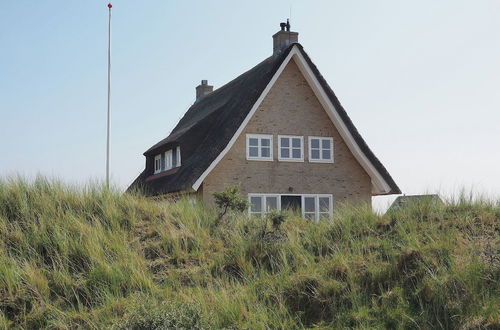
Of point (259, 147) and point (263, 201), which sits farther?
point (259, 147)

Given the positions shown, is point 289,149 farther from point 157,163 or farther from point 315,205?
point 157,163

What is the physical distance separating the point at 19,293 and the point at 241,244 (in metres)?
3.79

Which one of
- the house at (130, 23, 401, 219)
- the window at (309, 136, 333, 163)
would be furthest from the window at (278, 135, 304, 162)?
the window at (309, 136, 333, 163)

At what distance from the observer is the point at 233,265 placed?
33.6 feet

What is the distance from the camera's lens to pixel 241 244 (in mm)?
10711

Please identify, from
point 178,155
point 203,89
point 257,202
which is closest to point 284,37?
point 178,155

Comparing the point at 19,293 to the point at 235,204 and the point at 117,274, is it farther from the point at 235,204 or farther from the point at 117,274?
the point at 235,204

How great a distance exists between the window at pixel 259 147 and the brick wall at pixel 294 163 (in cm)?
16

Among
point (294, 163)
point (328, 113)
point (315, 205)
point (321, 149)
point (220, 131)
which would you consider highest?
point (328, 113)

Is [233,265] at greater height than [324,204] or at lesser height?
lesser

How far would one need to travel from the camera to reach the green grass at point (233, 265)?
806 cm

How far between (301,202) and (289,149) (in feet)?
6.97

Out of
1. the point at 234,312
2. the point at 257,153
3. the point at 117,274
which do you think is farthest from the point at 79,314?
the point at 257,153

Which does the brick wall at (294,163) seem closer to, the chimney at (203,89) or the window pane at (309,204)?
the window pane at (309,204)
